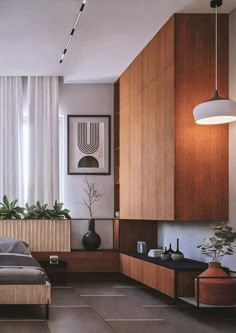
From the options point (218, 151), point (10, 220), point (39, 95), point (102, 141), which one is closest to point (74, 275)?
point (10, 220)

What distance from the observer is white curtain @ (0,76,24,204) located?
9.48 meters

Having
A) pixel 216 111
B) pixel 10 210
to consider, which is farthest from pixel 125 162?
pixel 216 111

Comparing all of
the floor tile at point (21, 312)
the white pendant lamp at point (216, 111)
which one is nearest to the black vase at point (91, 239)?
the floor tile at point (21, 312)

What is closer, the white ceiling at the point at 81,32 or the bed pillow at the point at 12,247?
the white ceiling at the point at 81,32

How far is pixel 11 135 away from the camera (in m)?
9.57

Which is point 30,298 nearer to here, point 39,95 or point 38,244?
point 38,244

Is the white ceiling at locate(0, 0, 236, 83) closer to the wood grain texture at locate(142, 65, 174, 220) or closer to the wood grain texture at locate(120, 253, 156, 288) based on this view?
the wood grain texture at locate(142, 65, 174, 220)

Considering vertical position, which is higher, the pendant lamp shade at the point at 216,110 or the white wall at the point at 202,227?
the pendant lamp shade at the point at 216,110

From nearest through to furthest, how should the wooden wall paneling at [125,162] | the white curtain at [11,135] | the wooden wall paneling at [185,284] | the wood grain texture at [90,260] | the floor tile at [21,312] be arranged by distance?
the floor tile at [21,312] → the wooden wall paneling at [185,284] → the wooden wall paneling at [125,162] → the wood grain texture at [90,260] → the white curtain at [11,135]

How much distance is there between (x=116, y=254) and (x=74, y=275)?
28.3 inches

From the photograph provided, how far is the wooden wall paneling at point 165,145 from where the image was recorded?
6.22 metres

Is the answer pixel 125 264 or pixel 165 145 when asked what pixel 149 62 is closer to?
pixel 165 145

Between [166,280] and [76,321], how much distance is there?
118 centimetres

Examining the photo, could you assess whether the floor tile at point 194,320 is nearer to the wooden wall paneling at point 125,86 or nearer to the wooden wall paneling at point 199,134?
the wooden wall paneling at point 199,134
